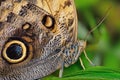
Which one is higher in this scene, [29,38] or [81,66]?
[29,38]

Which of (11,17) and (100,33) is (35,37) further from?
(100,33)

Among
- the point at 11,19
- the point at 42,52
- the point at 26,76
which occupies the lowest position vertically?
the point at 26,76

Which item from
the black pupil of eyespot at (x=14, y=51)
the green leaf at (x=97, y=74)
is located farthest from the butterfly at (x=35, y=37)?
the green leaf at (x=97, y=74)

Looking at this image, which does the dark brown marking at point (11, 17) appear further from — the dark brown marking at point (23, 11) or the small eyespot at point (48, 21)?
the small eyespot at point (48, 21)

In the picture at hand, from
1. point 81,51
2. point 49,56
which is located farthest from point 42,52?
point 81,51

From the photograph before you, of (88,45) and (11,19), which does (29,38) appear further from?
(88,45)

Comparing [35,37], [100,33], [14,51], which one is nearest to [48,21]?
[35,37]

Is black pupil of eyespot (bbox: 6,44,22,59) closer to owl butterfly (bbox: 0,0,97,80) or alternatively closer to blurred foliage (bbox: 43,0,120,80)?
owl butterfly (bbox: 0,0,97,80)
